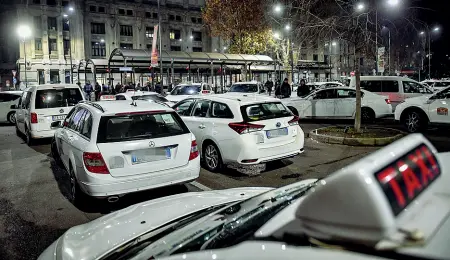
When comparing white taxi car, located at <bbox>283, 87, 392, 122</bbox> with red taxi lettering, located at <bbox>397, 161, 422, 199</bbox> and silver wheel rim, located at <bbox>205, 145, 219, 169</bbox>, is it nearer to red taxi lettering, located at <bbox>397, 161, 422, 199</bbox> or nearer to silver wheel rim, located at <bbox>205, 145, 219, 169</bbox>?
silver wheel rim, located at <bbox>205, 145, 219, 169</bbox>

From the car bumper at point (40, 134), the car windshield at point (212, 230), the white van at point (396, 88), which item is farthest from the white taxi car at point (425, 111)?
the car bumper at point (40, 134)

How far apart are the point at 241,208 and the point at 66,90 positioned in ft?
34.7

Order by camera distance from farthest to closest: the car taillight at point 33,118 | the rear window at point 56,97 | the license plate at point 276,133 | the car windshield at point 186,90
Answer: the car windshield at point 186,90 < the rear window at point 56,97 < the car taillight at point 33,118 < the license plate at point 276,133

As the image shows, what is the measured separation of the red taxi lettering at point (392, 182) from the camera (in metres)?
1.24

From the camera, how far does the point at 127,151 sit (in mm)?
5488

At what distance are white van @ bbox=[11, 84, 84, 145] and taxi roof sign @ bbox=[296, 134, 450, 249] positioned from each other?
37.1 ft

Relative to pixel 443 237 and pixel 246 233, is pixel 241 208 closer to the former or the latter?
pixel 246 233

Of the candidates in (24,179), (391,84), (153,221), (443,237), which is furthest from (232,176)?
(391,84)

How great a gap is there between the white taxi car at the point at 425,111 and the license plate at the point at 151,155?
9.39 meters

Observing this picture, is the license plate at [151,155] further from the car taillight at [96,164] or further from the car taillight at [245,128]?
the car taillight at [245,128]

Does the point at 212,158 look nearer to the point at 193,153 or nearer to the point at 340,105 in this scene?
the point at 193,153

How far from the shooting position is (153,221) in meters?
2.93

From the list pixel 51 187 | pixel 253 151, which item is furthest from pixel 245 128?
pixel 51 187

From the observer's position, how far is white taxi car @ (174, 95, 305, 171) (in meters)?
7.35
